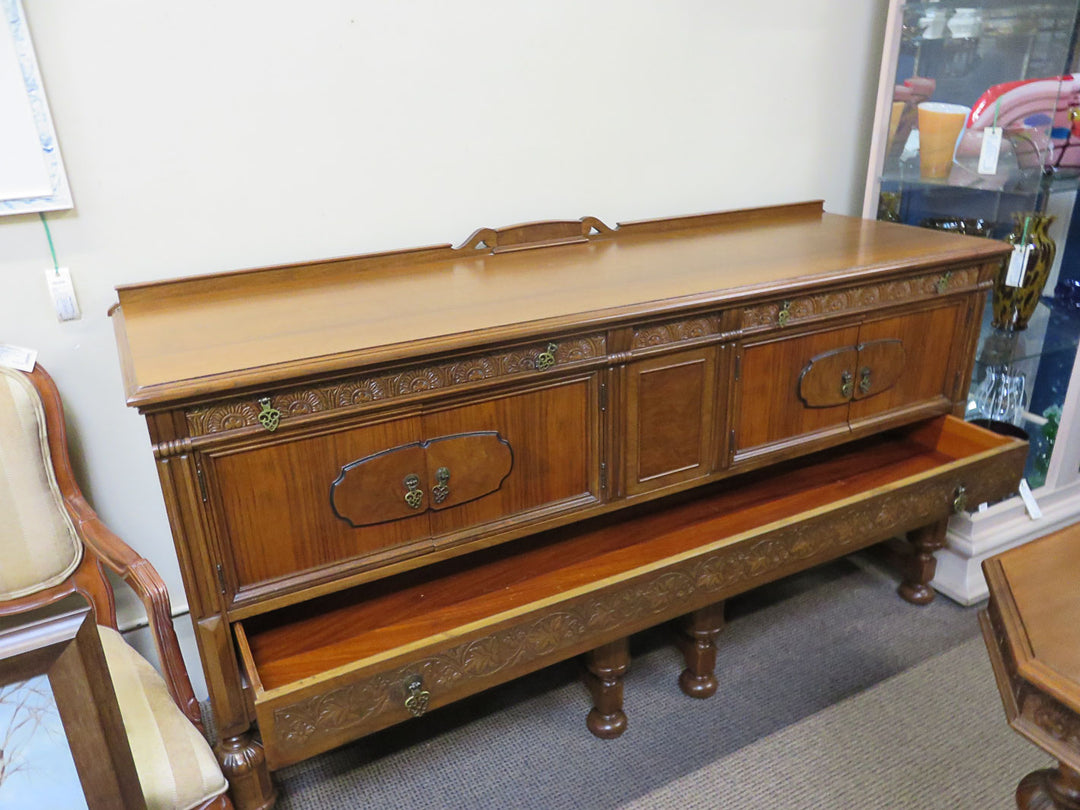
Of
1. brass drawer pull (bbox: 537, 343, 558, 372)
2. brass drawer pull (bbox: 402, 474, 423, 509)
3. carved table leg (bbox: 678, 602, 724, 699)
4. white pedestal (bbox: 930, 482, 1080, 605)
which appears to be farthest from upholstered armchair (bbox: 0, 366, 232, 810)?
white pedestal (bbox: 930, 482, 1080, 605)

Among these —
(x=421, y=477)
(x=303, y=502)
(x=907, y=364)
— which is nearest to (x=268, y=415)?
(x=303, y=502)

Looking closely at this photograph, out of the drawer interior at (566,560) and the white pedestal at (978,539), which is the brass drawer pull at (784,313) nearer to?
the drawer interior at (566,560)

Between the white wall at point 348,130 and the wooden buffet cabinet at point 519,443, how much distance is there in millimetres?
104

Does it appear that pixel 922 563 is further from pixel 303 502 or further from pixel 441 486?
pixel 303 502

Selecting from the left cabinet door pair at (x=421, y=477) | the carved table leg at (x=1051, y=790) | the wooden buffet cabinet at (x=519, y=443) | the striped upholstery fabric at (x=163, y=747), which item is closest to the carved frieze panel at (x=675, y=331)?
the wooden buffet cabinet at (x=519, y=443)

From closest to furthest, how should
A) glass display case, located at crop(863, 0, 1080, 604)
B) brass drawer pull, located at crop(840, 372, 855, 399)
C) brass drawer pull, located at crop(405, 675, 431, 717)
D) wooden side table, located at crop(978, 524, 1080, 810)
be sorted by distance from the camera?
wooden side table, located at crop(978, 524, 1080, 810), brass drawer pull, located at crop(405, 675, 431, 717), brass drawer pull, located at crop(840, 372, 855, 399), glass display case, located at crop(863, 0, 1080, 604)

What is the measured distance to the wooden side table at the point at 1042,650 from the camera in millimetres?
876

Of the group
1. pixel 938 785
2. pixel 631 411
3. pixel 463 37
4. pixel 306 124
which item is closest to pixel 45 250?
pixel 306 124

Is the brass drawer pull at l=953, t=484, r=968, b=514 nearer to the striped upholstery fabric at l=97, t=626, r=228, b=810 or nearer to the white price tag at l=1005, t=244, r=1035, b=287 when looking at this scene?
the white price tag at l=1005, t=244, r=1035, b=287

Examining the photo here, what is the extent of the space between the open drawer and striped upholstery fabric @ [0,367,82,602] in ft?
1.21

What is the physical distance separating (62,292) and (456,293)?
678mm

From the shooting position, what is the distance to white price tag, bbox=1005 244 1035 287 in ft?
5.95

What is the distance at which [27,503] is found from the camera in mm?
1289

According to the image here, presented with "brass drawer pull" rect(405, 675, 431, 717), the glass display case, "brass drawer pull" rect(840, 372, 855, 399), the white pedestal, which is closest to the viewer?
"brass drawer pull" rect(405, 675, 431, 717)
